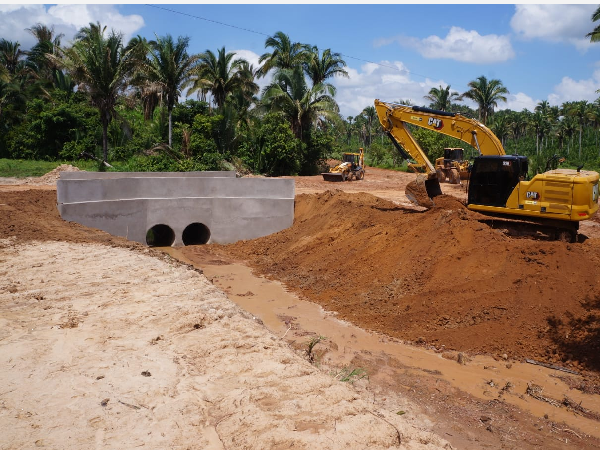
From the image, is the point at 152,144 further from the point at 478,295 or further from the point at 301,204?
the point at 478,295

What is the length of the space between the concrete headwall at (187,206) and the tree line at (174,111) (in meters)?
9.02

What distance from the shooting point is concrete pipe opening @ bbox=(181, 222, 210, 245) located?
65.0ft

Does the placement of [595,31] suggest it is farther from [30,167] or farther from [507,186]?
[30,167]

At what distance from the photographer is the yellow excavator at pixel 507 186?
1250cm

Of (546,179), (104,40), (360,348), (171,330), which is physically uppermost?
(104,40)

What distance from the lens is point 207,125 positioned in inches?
1252

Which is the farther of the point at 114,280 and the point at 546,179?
the point at 546,179

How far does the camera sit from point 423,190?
49.7 ft

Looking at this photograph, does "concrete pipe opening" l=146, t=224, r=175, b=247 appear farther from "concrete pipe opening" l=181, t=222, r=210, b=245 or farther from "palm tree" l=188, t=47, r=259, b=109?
"palm tree" l=188, t=47, r=259, b=109

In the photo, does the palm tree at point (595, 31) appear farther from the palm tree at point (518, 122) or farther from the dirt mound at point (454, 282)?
the palm tree at point (518, 122)

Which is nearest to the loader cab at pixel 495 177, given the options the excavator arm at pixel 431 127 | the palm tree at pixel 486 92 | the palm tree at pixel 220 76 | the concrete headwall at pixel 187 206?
the excavator arm at pixel 431 127

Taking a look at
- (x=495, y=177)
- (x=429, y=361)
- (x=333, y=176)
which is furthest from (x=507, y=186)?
(x=333, y=176)

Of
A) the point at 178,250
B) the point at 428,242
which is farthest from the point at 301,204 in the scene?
the point at 428,242

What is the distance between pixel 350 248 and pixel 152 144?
851 inches
